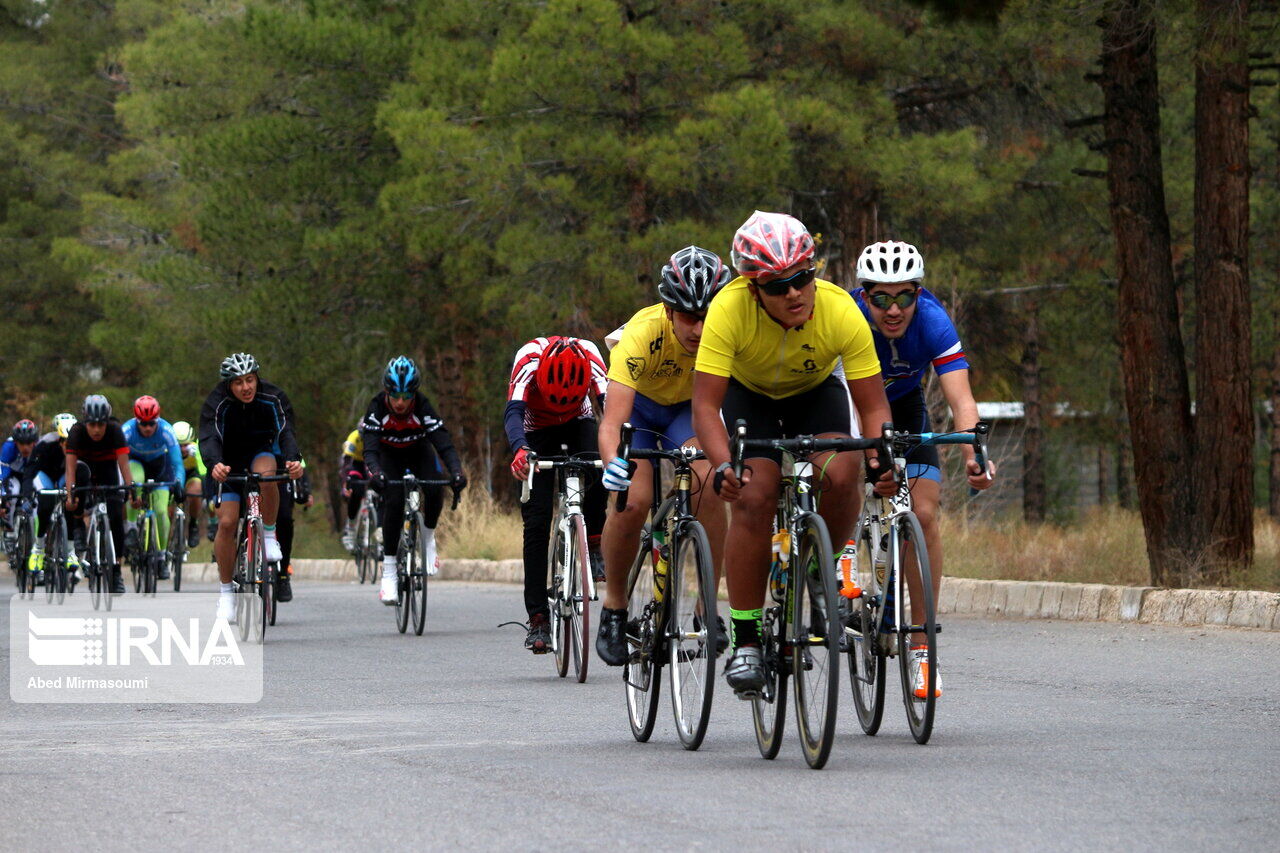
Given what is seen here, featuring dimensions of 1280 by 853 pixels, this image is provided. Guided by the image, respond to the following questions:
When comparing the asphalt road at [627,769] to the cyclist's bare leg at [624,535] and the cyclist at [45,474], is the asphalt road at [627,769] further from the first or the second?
the cyclist at [45,474]

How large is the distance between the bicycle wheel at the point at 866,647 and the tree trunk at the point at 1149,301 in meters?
8.32

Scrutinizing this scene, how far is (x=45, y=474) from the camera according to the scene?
835 inches

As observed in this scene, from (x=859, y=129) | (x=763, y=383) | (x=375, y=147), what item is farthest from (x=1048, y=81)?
(x=763, y=383)

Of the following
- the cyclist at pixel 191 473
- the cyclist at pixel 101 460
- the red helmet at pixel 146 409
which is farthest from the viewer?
the cyclist at pixel 191 473

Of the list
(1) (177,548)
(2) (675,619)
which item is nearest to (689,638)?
(2) (675,619)

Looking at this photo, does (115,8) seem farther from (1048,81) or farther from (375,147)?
(1048,81)

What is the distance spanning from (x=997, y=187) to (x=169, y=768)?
2326 cm

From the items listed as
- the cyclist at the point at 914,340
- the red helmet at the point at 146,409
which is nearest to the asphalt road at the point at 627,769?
the cyclist at the point at 914,340

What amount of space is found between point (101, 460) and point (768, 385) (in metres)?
12.6

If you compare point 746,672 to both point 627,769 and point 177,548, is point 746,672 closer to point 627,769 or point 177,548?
point 627,769

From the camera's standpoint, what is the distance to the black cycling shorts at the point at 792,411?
7.97 metres

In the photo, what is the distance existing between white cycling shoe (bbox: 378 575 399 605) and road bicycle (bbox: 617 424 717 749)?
21.1 ft

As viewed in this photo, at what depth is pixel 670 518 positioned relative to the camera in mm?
8258

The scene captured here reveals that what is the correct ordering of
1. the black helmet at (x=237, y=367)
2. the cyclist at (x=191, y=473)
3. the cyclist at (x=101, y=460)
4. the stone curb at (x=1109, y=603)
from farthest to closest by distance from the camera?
the cyclist at (x=191, y=473), the cyclist at (x=101, y=460), the black helmet at (x=237, y=367), the stone curb at (x=1109, y=603)
